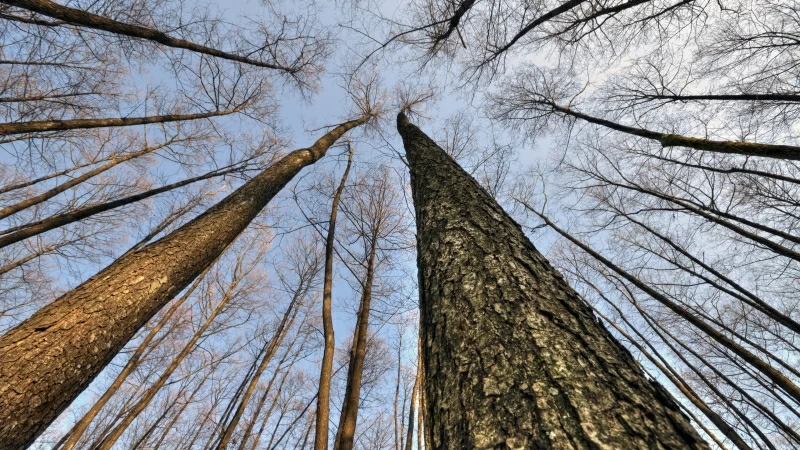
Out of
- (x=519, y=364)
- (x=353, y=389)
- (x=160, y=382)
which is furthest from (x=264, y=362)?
(x=519, y=364)

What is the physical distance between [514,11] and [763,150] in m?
3.65

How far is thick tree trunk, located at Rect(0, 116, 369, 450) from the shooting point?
1887 millimetres

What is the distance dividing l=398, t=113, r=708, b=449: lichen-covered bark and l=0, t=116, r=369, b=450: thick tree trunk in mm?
2315

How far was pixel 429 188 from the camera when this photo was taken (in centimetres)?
265

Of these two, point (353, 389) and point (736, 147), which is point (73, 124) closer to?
point (353, 389)

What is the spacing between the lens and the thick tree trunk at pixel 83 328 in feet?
6.19

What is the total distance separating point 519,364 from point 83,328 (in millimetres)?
2798

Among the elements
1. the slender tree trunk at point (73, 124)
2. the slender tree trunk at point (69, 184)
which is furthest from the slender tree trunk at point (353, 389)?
the slender tree trunk at point (69, 184)

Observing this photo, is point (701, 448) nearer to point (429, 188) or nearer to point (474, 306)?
point (474, 306)

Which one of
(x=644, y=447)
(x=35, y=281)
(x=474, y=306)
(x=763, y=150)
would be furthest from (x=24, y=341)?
(x=35, y=281)

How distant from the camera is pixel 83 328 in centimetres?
221

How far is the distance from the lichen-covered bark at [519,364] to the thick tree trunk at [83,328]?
2.31 m

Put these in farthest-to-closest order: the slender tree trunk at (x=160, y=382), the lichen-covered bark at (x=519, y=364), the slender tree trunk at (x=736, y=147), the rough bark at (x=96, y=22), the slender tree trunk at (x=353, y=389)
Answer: the slender tree trunk at (x=160, y=382) < the slender tree trunk at (x=353, y=389) < the rough bark at (x=96, y=22) < the slender tree trunk at (x=736, y=147) < the lichen-covered bark at (x=519, y=364)

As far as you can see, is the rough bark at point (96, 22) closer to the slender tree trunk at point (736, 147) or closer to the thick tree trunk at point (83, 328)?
the thick tree trunk at point (83, 328)
